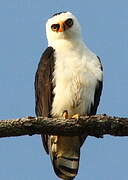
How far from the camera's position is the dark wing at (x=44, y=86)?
9.01m

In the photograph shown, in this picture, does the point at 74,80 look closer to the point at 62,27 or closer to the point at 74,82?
the point at 74,82

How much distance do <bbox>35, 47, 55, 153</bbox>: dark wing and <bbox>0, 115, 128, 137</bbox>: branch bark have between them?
195cm

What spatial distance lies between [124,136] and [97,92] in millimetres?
2498

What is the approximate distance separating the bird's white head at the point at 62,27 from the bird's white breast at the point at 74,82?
2.36 ft

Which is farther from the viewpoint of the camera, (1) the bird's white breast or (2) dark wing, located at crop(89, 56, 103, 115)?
(2) dark wing, located at crop(89, 56, 103, 115)

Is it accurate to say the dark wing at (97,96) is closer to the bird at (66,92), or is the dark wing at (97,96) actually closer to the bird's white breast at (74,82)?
the bird at (66,92)

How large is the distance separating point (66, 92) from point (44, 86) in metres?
0.37

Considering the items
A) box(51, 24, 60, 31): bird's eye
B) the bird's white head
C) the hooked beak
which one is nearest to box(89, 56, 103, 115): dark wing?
the bird's white head

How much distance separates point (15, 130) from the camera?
6695 millimetres

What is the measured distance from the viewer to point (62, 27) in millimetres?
10102

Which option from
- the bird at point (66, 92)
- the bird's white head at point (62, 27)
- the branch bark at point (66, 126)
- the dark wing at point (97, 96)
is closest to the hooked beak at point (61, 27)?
the bird's white head at point (62, 27)

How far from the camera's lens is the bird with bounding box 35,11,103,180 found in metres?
8.92

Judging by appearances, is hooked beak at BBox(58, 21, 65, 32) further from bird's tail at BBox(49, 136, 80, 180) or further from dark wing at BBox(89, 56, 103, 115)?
bird's tail at BBox(49, 136, 80, 180)

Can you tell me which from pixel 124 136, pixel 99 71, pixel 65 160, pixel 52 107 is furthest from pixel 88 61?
pixel 124 136
